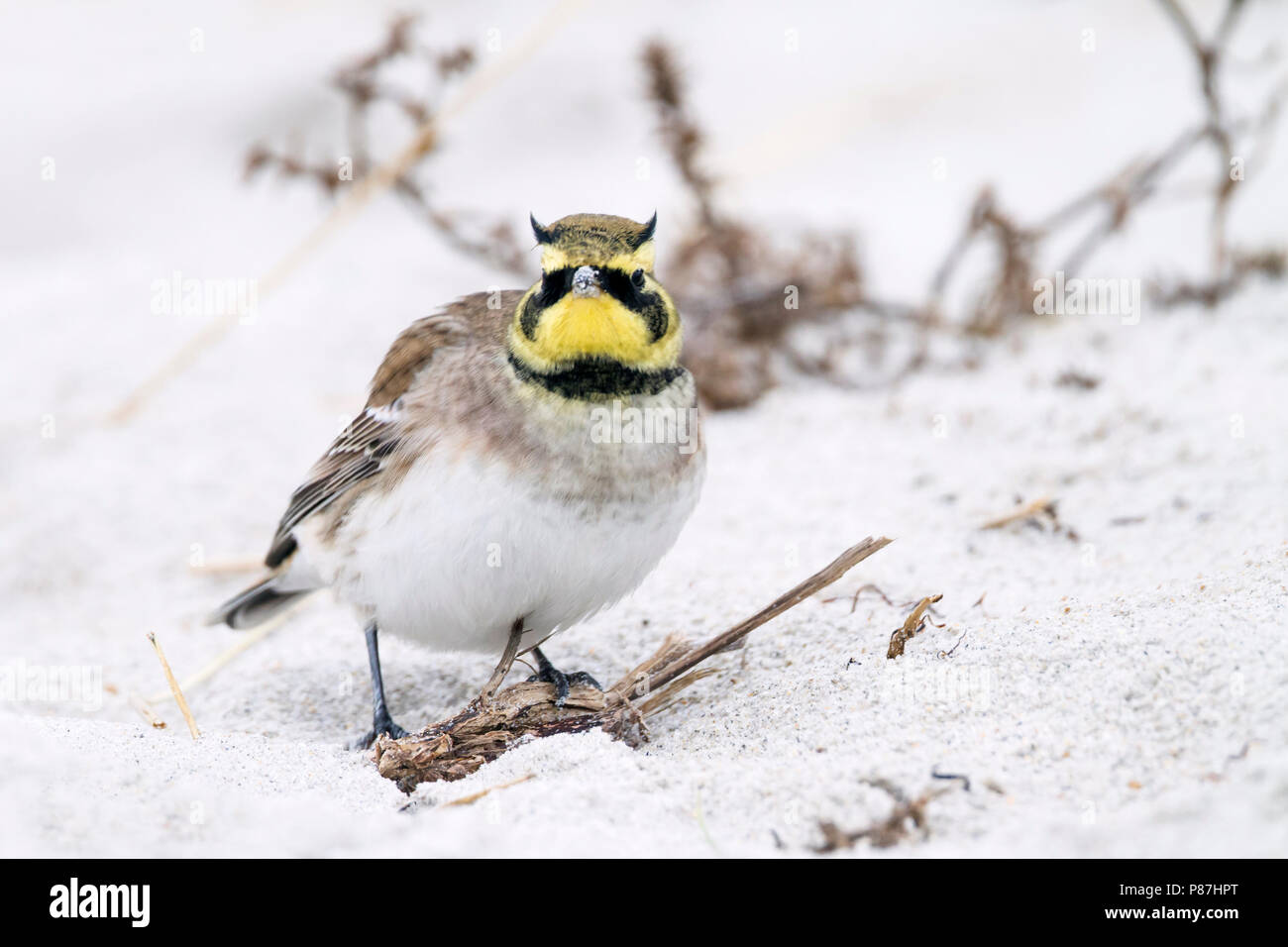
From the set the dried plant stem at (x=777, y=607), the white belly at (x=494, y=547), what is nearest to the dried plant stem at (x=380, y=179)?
the white belly at (x=494, y=547)

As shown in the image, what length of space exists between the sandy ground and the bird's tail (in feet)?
0.51

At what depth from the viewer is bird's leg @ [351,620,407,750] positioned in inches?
140

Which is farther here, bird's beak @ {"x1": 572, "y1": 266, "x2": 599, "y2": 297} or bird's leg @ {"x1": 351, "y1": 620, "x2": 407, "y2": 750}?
bird's leg @ {"x1": 351, "y1": 620, "x2": 407, "y2": 750}

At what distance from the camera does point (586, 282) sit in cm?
308

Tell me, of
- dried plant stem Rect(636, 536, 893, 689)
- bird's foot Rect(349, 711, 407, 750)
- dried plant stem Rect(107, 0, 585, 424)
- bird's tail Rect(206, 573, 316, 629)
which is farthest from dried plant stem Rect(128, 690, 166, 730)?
dried plant stem Rect(107, 0, 585, 424)

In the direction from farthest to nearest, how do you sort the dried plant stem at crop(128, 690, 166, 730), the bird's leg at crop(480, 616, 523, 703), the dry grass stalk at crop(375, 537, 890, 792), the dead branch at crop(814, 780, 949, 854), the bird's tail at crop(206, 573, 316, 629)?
1. the bird's tail at crop(206, 573, 316, 629)
2. the dried plant stem at crop(128, 690, 166, 730)
3. the bird's leg at crop(480, 616, 523, 703)
4. the dry grass stalk at crop(375, 537, 890, 792)
5. the dead branch at crop(814, 780, 949, 854)

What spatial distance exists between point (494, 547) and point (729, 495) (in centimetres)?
209

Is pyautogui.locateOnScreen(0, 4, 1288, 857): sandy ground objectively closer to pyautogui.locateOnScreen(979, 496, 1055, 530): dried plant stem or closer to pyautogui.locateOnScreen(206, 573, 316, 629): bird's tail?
pyautogui.locateOnScreen(979, 496, 1055, 530): dried plant stem

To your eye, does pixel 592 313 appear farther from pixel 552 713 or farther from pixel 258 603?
pixel 258 603

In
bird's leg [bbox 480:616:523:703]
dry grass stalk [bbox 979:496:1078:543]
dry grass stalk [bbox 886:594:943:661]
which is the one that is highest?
dry grass stalk [bbox 979:496:1078:543]

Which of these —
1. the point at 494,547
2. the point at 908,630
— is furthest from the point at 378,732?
the point at 908,630

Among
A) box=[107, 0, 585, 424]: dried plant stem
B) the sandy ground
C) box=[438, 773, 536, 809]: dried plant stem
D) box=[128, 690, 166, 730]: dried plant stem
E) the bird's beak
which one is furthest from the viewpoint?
box=[107, 0, 585, 424]: dried plant stem

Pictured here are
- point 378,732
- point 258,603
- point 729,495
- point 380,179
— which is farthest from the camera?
point 380,179

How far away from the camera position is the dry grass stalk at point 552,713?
297 cm
